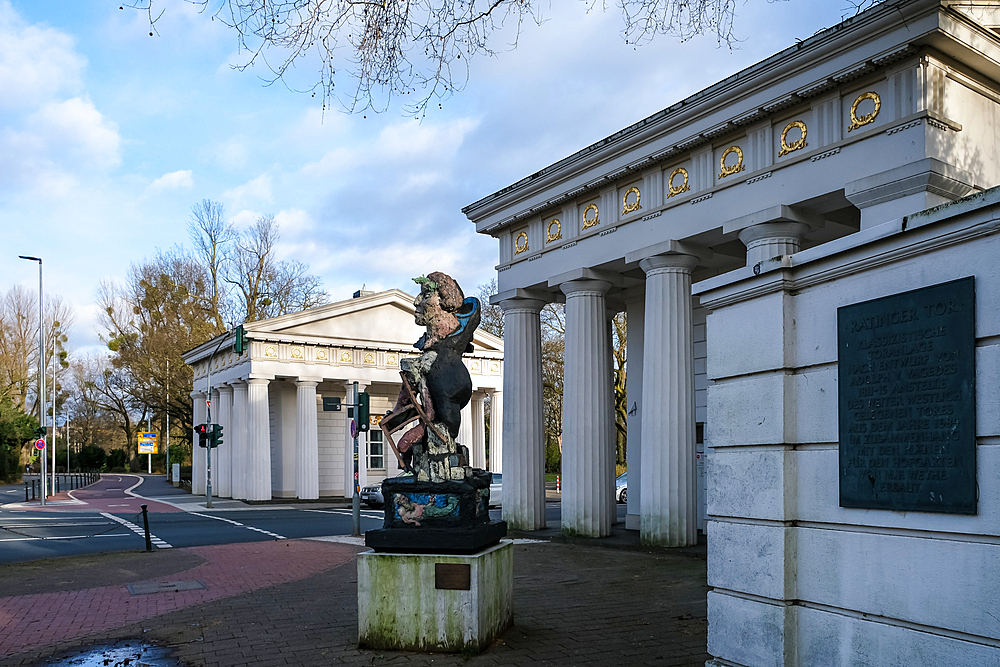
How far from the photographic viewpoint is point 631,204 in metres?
15.2

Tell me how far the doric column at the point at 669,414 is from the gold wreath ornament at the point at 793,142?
2.63 m

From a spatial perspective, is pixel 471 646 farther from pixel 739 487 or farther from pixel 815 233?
pixel 815 233

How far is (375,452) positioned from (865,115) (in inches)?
1158

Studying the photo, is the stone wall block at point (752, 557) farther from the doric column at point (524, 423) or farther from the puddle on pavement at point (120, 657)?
the doric column at point (524, 423)

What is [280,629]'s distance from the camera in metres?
8.12

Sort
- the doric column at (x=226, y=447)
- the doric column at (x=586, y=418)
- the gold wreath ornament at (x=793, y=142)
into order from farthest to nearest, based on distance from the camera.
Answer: the doric column at (x=226, y=447) → the doric column at (x=586, y=418) → the gold wreath ornament at (x=793, y=142)

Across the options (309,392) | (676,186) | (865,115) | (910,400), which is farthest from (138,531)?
(910,400)

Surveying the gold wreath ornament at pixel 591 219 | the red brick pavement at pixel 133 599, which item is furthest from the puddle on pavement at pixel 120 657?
the gold wreath ornament at pixel 591 219

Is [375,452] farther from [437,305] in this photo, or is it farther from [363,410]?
[437,305]

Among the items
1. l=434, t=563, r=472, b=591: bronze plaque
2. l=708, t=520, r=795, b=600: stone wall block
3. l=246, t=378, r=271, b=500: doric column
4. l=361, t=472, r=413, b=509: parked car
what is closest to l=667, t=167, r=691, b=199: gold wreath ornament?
l=434, t=563, r=472, b=591: bronze plaque

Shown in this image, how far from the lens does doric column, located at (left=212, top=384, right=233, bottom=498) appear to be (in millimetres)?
35031

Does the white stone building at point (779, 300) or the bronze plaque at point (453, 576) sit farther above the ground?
the white stone building at point (779, 300)

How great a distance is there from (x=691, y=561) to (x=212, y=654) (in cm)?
779

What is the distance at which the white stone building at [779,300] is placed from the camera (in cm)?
405
